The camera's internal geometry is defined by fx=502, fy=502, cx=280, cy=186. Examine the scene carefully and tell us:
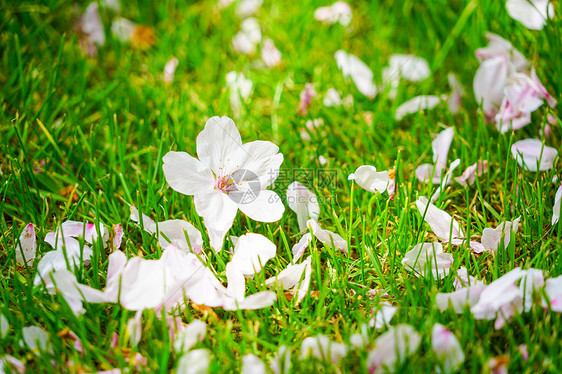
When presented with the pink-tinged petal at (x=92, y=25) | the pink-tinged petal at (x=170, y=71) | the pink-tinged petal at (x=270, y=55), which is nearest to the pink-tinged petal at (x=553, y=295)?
the pink-tinged petal at (x=270, y=55)

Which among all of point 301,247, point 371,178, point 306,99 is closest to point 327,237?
point 301,247

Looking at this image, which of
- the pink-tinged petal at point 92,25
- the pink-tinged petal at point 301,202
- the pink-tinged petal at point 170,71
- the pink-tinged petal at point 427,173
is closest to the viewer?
the pink-tinged petal at point 301,202

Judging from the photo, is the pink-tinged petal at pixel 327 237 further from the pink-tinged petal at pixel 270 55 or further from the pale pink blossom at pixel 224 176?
the pink-tinged petal at pixel 270 55

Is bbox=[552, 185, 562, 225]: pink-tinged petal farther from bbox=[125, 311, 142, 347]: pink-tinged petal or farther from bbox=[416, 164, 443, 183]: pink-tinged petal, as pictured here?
bbox=[125, 311, 142, 347]: pink-tinged petal

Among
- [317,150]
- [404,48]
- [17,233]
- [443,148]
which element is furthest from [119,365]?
[404,48]

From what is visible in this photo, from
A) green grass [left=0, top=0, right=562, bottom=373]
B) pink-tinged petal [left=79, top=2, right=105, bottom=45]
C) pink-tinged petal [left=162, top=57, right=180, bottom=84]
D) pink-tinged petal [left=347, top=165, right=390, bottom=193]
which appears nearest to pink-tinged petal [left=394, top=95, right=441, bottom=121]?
green grass [left=0, top=0, right=562, bottom=373]

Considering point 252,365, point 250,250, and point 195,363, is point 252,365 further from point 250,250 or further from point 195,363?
point 250,250

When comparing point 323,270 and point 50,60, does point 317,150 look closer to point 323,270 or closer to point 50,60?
point 323,270
